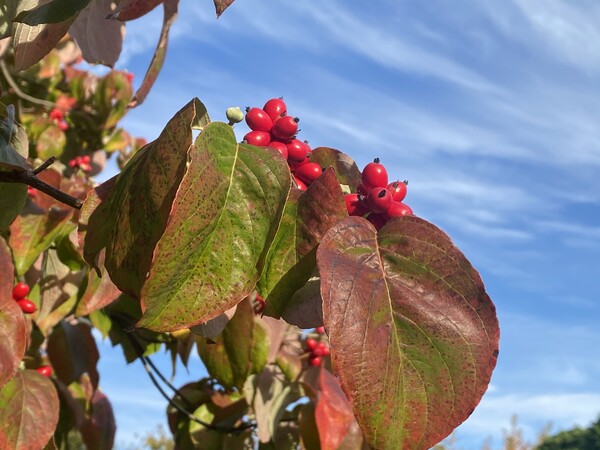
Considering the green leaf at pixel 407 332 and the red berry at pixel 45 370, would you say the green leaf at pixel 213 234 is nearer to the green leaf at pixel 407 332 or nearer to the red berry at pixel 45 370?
the green leaf at pixel 407 332

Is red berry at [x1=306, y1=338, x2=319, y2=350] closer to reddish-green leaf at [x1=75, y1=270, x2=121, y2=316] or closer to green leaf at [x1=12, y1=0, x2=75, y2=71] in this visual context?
reddish-green leaf at [x1=75, y1=270, x2=121, y2=316]

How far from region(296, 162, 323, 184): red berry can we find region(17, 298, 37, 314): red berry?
1020 millimetres

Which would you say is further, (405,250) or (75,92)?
(75,92)

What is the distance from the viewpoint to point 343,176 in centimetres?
110

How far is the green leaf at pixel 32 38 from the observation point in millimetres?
1125

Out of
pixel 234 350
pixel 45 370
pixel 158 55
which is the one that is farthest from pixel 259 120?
pixel 45 370

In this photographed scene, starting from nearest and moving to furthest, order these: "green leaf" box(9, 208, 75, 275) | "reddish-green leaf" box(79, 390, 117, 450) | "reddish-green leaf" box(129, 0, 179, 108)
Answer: "reddish-green leaf" box(129, 0, 179, 108)
"green leaf" box(9, 208, 75, 275)
"reddish-green leaf" box(79, 390, 117, 450)

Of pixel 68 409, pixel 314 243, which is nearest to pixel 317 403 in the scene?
pixel 68 409

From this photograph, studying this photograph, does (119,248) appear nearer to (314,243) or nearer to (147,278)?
(147,278)

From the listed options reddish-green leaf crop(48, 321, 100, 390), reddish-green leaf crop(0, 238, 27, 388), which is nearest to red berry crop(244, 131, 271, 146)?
reddish-green leaf crop(0, 238, 27, 388)

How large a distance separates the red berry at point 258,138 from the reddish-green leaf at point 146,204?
22 cm

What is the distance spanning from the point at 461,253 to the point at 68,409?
1428 mm

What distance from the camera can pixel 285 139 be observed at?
105 centimetres

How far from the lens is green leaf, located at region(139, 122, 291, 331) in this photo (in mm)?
718
